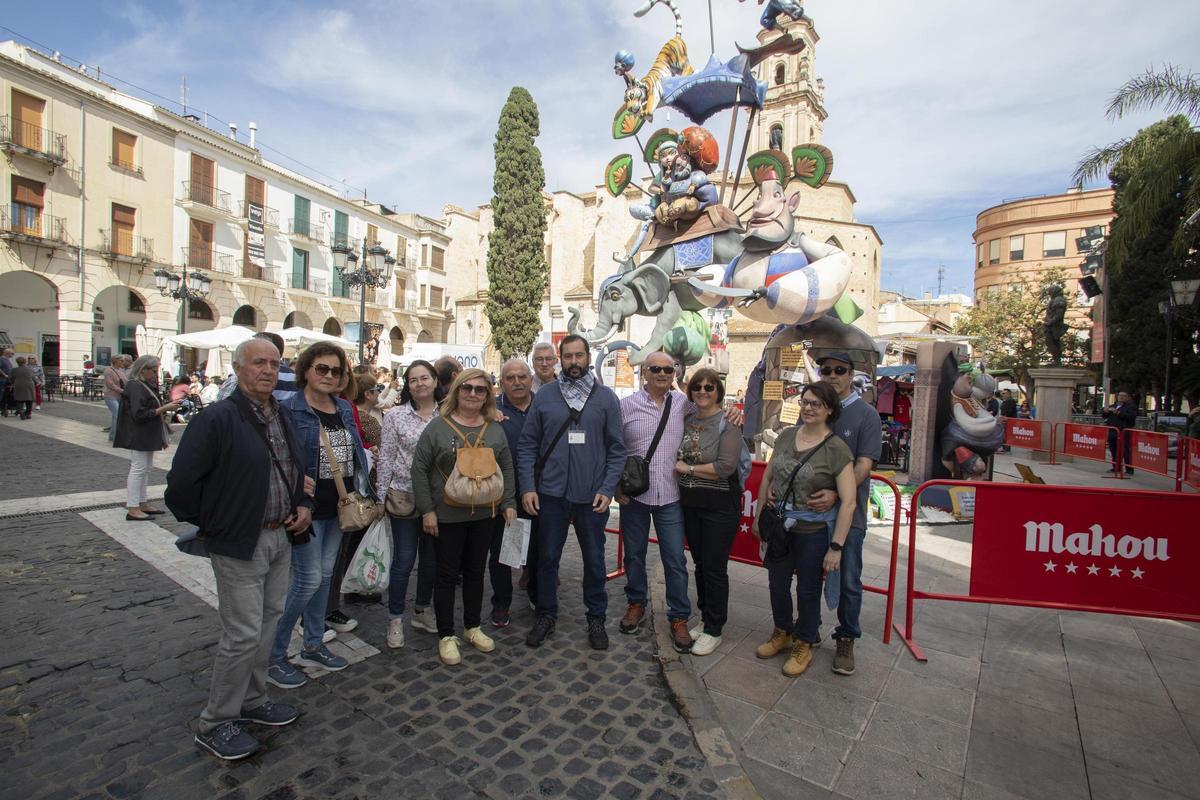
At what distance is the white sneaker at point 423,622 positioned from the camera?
397 cm

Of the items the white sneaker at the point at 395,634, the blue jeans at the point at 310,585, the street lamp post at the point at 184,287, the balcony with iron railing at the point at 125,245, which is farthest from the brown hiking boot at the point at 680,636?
the balcony with iron railing at the point at 125,245

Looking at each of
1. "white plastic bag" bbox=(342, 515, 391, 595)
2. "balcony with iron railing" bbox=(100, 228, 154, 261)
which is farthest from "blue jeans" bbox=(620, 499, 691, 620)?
"balcony with iron railing" bbox=(100, 228, 154, 261)

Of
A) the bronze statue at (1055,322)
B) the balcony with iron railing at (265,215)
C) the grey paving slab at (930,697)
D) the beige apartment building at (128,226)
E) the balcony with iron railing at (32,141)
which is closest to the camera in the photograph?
the grey paving slab at (930,697)

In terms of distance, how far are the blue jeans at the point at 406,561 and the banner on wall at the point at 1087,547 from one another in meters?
3.60

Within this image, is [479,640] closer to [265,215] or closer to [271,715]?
[271,715]

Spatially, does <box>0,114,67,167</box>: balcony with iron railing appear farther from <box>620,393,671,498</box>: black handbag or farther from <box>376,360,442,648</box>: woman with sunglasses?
<box>620,393,671,498</box>: black handbag

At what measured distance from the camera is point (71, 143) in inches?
867

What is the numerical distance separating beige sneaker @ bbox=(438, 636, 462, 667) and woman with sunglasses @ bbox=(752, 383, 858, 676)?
195 cm

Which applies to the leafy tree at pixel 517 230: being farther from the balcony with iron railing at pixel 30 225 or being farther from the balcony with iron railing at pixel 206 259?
the balcony with iron railing at pixel 30 225

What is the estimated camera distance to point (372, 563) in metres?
3.71

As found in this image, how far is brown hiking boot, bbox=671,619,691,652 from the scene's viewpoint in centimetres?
376

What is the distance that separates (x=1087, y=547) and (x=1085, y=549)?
0.02 meters

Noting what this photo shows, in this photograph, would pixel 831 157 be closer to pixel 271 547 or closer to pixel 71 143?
pixel 271 547

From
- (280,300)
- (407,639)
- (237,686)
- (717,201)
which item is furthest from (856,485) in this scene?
(280,300)
